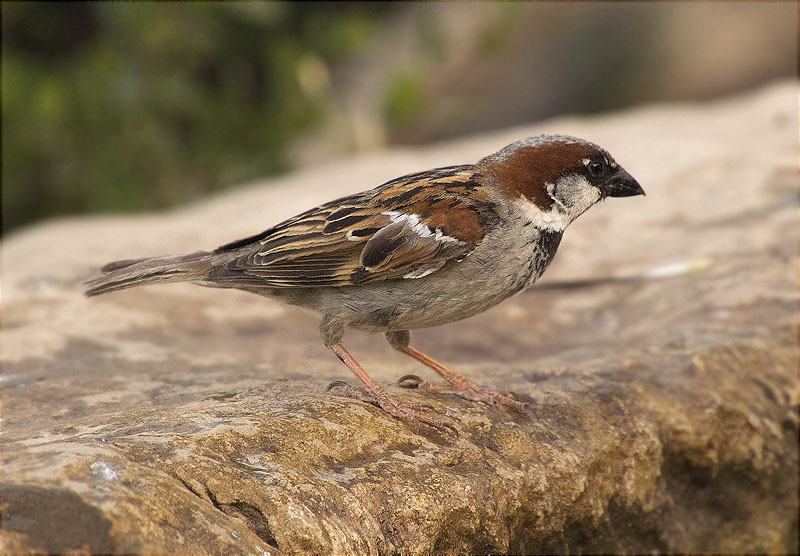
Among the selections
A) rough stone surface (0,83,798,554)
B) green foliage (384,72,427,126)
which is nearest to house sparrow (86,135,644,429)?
rough stone surface (0,83,798,554)

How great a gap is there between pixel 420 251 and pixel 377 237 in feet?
0.69

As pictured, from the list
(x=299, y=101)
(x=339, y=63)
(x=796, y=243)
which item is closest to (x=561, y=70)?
(x=339, y=63)

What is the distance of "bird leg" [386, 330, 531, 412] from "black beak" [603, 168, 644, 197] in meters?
1.11

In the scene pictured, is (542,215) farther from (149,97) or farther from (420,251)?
(149,97)

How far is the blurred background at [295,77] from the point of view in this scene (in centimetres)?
866

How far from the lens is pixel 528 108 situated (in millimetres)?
12438

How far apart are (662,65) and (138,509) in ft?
37.3

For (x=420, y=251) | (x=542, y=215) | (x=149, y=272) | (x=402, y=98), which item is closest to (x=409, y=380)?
(x=420, y=251)

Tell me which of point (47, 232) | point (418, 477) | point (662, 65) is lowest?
point (418, 477)

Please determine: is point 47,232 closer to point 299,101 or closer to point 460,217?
point 299,101

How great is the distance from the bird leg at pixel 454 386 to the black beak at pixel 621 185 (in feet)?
3.66

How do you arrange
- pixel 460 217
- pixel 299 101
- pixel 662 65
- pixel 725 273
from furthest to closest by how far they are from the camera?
pixel 662 65 → pixel 299 101 → pixel 725 273 → pixel 460 217

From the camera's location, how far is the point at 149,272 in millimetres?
3994

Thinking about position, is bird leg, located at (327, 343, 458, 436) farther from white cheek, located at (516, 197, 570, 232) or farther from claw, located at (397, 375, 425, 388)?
white cheek, located at (516, 197, 570, 232)
